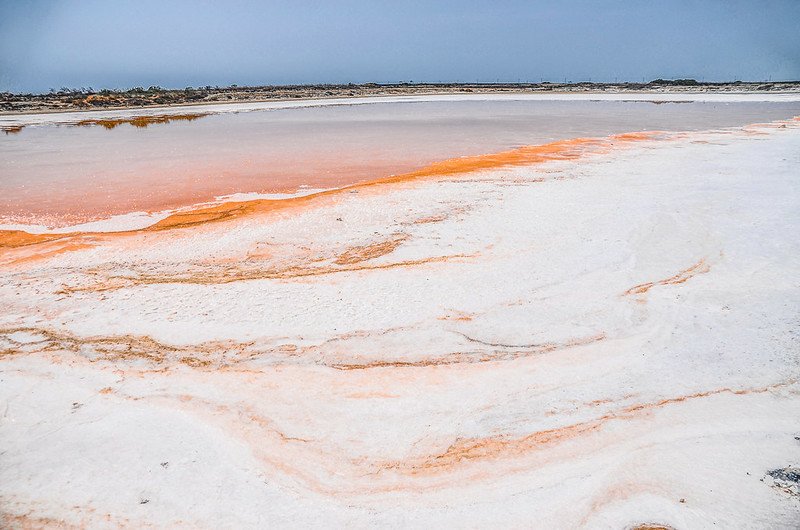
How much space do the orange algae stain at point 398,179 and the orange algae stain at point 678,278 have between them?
7062 mm

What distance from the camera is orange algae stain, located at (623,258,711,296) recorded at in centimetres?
627

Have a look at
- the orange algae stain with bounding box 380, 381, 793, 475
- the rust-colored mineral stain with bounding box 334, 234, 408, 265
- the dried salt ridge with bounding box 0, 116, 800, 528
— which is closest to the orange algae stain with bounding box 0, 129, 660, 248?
the dried salt ridge with bounding box 0, 116, 800, 528

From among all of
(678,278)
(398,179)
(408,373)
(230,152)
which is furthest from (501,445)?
(230,152)

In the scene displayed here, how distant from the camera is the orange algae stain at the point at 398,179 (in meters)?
9.15

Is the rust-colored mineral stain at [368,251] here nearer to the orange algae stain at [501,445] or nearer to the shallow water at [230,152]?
the orange algae stain at [501,445]

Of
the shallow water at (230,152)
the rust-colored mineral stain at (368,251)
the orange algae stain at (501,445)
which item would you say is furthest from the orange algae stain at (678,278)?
the shallow water at (230,152)

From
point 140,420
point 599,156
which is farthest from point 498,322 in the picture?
point 599,156

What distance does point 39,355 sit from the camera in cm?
522

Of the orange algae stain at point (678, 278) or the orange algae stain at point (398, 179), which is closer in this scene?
the orange algae stain at point (678, 278)

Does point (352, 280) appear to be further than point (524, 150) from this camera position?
No

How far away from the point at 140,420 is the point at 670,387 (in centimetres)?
496

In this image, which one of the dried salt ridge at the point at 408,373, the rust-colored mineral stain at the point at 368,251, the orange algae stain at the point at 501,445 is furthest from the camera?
the rust-colored mineral stain at the point at 368,251

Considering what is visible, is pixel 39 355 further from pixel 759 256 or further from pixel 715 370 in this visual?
pixel 759 256

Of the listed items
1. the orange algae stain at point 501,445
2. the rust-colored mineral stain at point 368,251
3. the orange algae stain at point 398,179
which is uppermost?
the orange algae stain at point 398,179
